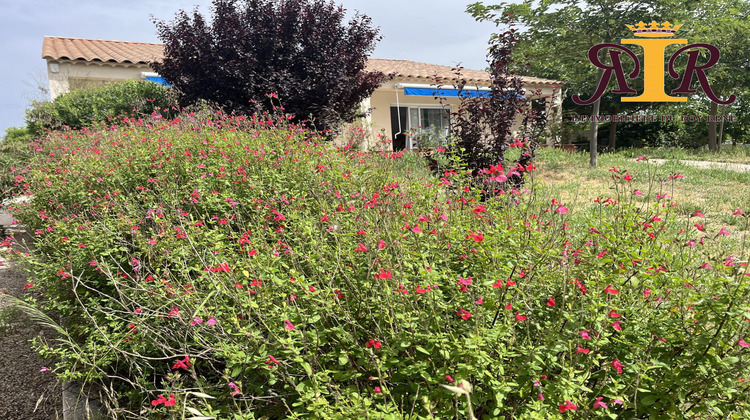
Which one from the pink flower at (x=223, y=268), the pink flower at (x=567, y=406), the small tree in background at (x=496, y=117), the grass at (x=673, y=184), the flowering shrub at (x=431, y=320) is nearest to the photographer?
the pink flower at (x=567, y=406)

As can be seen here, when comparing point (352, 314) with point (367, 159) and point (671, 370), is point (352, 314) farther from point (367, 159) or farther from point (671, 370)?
point (367, 159)

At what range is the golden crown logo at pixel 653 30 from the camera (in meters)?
12.0

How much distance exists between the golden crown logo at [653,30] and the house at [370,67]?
8.90 feet

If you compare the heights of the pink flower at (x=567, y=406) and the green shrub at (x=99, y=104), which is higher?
A: the green shrub at (x=99, y=104)

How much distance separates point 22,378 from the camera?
12.1 ft

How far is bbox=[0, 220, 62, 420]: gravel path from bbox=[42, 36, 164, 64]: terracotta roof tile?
1097 cm

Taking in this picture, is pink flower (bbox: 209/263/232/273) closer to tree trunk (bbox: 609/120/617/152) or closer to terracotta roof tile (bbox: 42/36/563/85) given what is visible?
terracotta roof tile (bbox: 42/36/563/85)

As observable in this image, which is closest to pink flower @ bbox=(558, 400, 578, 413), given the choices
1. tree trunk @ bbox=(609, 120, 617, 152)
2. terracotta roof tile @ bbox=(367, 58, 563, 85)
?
terracotta roof tile @ bbox=(367, 58, 563, 85)

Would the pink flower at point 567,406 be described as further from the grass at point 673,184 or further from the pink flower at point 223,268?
the grass at point 673,184

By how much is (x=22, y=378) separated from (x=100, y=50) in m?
14.7

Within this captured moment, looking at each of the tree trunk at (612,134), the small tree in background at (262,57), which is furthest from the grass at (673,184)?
the tree trunk at (612,134)

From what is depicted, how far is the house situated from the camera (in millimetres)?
13109

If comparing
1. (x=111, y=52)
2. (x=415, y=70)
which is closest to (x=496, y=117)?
(x=415, y=70)

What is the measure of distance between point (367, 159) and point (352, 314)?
11.4 feet
